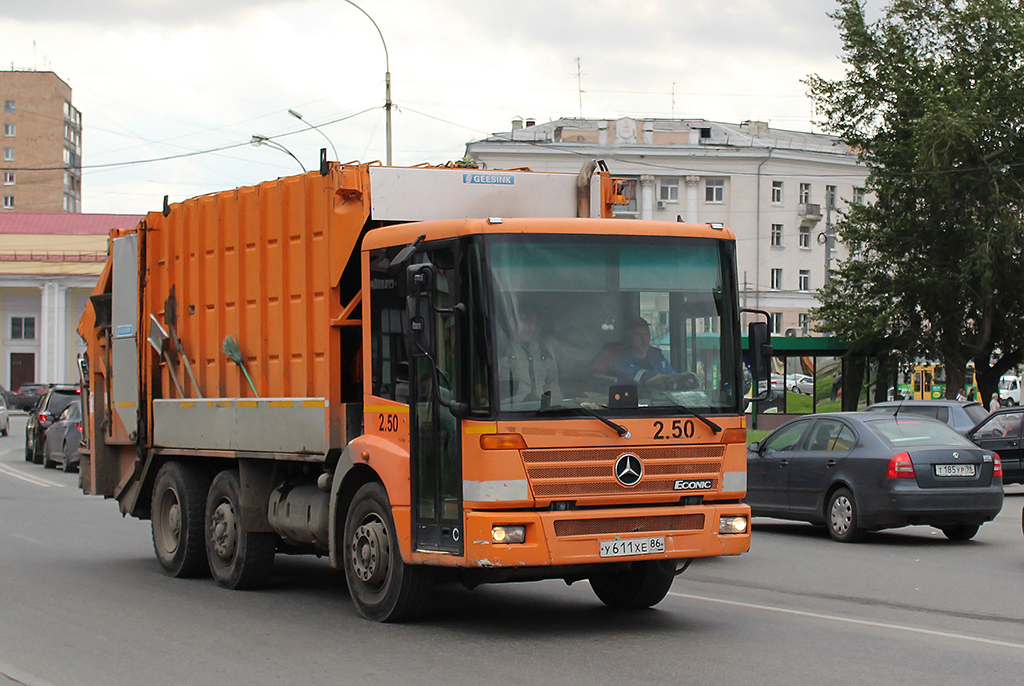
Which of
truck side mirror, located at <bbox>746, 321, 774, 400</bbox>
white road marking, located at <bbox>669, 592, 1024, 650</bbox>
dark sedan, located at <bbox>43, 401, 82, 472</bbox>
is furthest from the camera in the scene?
dark sedan, located at <bbox>43, 401, 82, 472</bbox>

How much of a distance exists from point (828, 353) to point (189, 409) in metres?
33.5

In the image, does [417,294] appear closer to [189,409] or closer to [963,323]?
[189,409]

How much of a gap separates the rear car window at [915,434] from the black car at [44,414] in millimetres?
20751

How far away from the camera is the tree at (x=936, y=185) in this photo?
1582 inches

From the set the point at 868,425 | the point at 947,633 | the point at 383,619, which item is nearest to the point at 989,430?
the point at 868,425

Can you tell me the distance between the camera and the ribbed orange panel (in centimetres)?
937

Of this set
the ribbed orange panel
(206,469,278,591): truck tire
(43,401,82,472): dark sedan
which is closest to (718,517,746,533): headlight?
the ribbed orange panel

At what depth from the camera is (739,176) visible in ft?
247

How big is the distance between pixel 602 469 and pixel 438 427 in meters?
1.04

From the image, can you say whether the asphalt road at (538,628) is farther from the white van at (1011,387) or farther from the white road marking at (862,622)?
the white van at (1011,387)

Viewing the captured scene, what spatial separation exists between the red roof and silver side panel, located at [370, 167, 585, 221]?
8318 centimetres

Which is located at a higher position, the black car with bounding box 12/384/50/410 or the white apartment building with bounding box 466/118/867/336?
the white apartment building with bounding box 466/118/867/336

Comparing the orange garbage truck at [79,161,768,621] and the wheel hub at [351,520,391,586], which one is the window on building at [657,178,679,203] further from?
the wheel hub at [351,520,391,586]

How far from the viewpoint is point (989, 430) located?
74.5 feet
